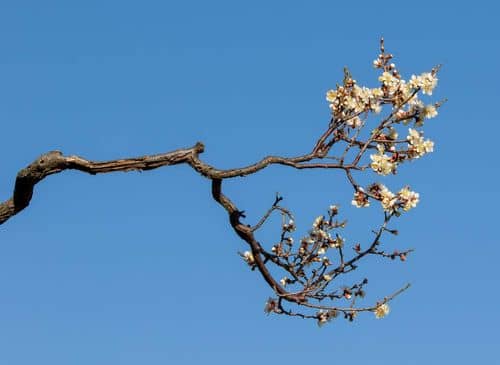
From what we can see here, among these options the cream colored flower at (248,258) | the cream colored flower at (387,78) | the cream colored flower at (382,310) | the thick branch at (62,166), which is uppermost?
the cream colored flower at (387,78)

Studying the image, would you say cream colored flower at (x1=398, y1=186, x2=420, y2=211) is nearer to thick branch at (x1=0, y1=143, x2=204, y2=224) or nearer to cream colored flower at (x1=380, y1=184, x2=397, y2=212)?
cream colored flower at (x1=380, y1=184, x2=397, y2=212)

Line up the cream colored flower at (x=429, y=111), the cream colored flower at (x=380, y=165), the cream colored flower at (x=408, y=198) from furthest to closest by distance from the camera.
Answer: the cream colored flower at (x=429, y=111) < the cream colored flower at (x=380, y=165) < the cream colored flower at (x=408, y=198)

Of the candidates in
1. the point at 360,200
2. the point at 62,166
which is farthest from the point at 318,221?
the point at 62,166

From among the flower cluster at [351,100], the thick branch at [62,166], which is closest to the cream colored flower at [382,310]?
the flower cluster at [351,100]

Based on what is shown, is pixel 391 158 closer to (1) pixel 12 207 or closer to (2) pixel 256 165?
(2) pixel 256 165

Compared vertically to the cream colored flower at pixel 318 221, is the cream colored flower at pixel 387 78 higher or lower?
higher

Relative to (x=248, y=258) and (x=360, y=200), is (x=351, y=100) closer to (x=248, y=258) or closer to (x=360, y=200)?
(x=360, y=200)

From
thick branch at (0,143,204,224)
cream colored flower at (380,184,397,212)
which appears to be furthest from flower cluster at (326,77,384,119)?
thick branch at (0,143,204,224)

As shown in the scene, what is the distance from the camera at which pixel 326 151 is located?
24.8ft

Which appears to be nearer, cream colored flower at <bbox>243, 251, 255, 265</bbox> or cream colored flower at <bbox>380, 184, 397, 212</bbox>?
cream colored flower at <bbox>380, 184, 397, 212</bbox>

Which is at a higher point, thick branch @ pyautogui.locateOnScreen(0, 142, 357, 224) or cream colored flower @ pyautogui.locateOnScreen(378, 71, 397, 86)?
cream colored flower @ pyautogui.locateOnScreen(378, 71, 397, 86)

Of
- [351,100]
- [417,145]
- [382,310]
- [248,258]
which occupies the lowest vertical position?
[382,310]

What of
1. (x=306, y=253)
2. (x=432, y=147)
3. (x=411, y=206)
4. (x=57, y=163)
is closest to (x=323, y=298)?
(x=306, y=253)

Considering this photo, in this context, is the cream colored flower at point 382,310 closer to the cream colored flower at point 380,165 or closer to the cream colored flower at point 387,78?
the cream colored flower at point 380,165
